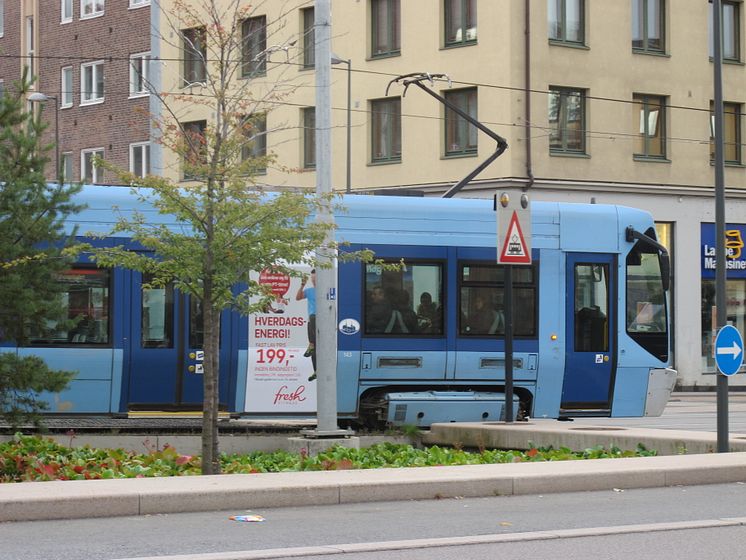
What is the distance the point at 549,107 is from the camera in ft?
122

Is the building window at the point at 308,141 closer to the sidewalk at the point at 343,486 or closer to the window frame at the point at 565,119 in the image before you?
the window frame at the point at 565,119

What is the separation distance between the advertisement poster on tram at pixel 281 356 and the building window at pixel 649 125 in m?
21.2

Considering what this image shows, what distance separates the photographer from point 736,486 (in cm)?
1391

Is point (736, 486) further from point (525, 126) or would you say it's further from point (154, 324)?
point (525, 126)

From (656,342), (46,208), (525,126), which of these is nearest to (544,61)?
(525,126)

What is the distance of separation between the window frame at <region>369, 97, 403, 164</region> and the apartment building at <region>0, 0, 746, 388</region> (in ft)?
0.12

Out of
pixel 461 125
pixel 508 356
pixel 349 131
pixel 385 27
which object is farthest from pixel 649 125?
pixel 508 356

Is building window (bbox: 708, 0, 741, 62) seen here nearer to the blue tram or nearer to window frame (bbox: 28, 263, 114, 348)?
the blue tram

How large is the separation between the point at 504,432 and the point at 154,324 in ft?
15.2

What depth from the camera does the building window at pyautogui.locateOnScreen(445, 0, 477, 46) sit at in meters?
37.6

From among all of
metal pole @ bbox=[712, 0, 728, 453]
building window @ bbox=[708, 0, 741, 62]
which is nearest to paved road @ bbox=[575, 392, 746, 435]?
metal pole @ bbox=[712, 0, 728, 453]

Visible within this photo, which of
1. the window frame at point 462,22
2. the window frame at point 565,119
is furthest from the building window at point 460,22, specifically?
the window frame at point 565,119

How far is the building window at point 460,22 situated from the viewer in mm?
37609

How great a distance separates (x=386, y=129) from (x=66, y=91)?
13774mm
